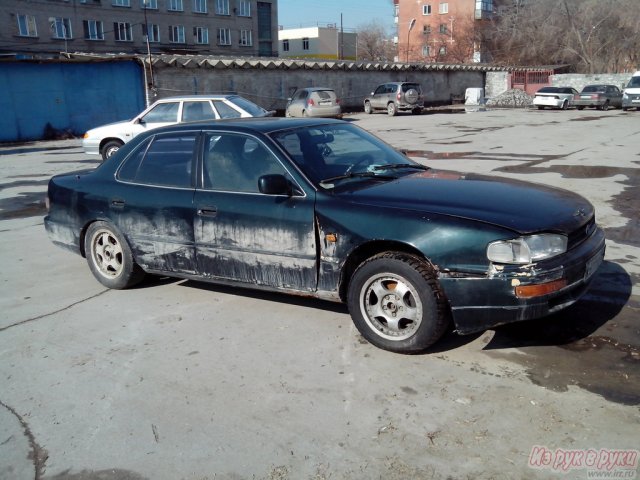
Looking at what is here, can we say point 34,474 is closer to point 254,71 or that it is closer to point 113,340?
point 113,340

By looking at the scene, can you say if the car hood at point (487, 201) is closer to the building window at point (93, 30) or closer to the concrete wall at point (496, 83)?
the concrete wall at point (496, 83)

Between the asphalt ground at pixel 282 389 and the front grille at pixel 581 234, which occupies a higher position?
the front grille at pixel 581 234

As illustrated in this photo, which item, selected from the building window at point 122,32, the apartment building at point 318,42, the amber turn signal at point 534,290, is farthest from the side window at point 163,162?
the apartment building at point 318,42

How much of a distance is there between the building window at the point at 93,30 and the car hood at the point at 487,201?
59815mm

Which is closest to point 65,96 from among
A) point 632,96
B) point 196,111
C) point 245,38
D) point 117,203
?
point 196,111

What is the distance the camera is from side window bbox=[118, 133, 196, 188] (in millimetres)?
5074

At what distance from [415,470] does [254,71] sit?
29100 millimetres

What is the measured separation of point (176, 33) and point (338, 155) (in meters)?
64.8

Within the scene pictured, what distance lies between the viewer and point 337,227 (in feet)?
13.6

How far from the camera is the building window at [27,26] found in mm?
50844

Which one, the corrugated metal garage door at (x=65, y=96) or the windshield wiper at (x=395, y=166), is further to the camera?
the corrugated metal garage door at (x=65, y=96)

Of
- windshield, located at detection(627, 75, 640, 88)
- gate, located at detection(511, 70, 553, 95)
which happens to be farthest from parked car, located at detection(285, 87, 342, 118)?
gate, located at detection(511, 70, 553, 95)

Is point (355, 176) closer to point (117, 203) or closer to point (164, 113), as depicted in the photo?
point (117, 203)

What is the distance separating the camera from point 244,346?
4297mm
